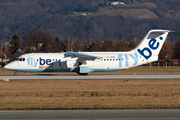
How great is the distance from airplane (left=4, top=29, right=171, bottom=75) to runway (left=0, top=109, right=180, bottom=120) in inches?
906

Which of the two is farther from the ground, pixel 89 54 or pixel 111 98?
pixel 89 54

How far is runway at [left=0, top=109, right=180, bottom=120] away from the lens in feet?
45.5

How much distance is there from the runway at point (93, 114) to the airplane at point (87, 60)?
23024 mm

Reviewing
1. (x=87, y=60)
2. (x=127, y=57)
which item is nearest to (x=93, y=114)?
(x=87, y=60)

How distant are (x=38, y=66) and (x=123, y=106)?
24441mm

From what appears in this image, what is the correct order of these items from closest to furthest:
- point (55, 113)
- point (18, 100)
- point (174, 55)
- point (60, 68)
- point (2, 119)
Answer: point (2, 119), point (55, 113), point (18, 100), point (60, 68), point (174, 55)

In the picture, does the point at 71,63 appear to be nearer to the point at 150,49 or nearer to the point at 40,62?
the point at 40,62

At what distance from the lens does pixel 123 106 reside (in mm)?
17031

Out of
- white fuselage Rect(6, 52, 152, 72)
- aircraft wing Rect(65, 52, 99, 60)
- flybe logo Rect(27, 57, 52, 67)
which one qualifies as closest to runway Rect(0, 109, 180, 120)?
aircraft wing Rect(65, 52, 99, 60)

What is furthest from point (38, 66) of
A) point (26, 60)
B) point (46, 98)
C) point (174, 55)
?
point (174, 55)

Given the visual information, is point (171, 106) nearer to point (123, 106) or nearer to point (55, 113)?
point (123, 106)

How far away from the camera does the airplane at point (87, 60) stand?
129 feet

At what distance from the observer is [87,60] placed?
39.8m

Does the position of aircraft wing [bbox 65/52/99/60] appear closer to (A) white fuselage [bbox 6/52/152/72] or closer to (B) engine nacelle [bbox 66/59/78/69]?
(A) white fuselage [bbox 6/52/152/72]
